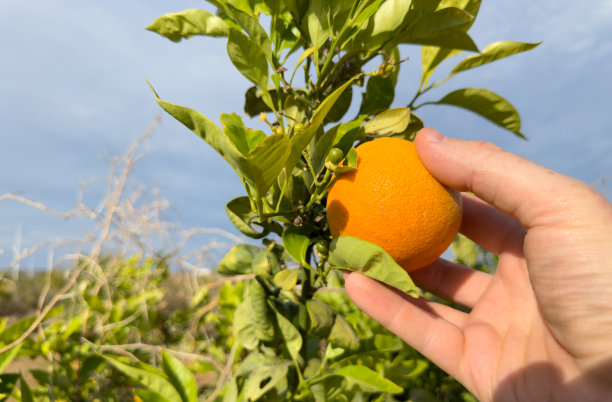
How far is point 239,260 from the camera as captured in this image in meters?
0.86

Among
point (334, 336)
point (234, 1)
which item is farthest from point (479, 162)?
point (234, 1)

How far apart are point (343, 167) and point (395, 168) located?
0.11 metres

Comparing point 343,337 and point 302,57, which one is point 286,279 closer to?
A: point 343,337

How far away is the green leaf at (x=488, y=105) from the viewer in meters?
0.87

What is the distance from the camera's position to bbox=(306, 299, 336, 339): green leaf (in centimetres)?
75

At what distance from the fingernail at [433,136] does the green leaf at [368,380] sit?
0.46 meters

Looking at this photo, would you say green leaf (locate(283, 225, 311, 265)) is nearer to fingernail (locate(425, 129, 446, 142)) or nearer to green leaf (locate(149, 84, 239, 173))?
green leaf (locate(149, 84, 239, 173))

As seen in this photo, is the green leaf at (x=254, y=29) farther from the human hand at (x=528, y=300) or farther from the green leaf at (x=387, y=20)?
the human hand at (x=528, y=300)

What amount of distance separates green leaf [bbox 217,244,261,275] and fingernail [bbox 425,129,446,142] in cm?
44

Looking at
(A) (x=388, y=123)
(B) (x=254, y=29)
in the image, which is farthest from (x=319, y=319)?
(B) (x=254, y=29)

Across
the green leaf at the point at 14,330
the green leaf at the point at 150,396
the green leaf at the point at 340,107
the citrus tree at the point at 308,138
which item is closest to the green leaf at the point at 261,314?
the citrus tree at the point at 308,138

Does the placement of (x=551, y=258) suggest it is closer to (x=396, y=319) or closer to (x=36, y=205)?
(x=396, y=319)

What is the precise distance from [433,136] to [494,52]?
257mm

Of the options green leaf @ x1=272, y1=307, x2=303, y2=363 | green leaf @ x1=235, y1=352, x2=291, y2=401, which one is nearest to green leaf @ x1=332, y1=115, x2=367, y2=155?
green leaf @ x1=272, y1=307, x2=303, y2=363
